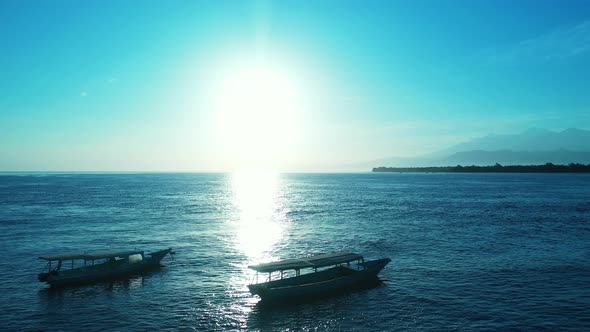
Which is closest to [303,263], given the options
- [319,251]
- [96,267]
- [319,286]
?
[319,286]

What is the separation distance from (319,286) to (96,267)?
73.9 feet

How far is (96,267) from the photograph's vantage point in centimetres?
3859

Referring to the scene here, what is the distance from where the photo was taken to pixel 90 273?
36.8 meters

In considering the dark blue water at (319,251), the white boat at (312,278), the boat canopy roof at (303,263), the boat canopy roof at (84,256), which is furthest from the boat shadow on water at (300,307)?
the boat canopy roof at (84,256)

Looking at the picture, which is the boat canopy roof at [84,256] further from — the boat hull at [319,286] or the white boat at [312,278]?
the boat hull at [319,286]

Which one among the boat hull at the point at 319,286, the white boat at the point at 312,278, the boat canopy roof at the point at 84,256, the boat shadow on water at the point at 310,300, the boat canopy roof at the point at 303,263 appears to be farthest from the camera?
the boat canopy roof at the point at 84,256

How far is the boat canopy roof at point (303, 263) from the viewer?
108 feet

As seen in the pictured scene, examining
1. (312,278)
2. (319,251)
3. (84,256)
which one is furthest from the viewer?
(319,251)

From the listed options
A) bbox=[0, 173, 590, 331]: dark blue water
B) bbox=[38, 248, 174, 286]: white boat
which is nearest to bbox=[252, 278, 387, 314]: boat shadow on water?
bbox=[0, 173, 590, 331]: dark blue water

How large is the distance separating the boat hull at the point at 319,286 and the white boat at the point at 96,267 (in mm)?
15383

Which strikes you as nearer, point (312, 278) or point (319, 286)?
point (319, 286)

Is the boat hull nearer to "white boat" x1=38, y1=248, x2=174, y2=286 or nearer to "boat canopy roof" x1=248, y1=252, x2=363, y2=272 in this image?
"boat canopy roof" x1=248, y1=252, x2=363, y2=272

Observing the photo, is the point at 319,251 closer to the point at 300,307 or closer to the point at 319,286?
the point at 319,286

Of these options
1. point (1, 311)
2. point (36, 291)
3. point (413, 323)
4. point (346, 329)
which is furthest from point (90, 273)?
point (413, 323)
